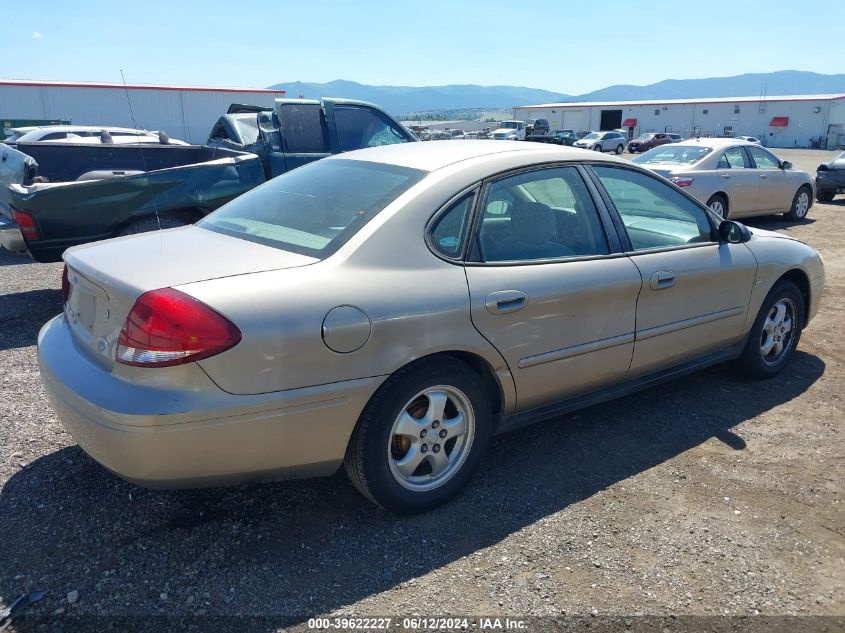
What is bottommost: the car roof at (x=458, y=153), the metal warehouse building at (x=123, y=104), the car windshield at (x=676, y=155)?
the car windshield at (x=676, y=155)

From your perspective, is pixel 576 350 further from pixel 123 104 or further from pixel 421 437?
pixel 123 104

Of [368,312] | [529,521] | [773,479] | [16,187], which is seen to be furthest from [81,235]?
[773,479]

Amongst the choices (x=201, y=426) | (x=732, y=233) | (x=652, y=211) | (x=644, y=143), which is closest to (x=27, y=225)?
(x=201, y=426)

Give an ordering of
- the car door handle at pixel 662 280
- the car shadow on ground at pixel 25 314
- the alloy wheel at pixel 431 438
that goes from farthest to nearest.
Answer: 1. the car shadow on ground at pixel 25 314
2. the car door handle at pixel 662 280
3. the alloy wheel at pixel 431 438

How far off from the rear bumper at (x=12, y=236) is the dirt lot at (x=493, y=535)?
103 inches

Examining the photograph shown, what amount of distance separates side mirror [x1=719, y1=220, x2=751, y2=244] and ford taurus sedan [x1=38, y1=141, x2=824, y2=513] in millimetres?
13

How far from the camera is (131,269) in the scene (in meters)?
2.79

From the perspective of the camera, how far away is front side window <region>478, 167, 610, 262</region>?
10.8ft

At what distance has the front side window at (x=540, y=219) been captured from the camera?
10.8 ft

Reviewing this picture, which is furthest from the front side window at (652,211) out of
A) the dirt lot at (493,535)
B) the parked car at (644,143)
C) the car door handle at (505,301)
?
the parked car at (644,143)

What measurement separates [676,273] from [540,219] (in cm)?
94

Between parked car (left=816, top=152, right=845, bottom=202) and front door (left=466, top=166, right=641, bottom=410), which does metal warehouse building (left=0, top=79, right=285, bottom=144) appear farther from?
front door (left=466, top=166, right=641, bottom=410)

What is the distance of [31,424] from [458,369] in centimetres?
264

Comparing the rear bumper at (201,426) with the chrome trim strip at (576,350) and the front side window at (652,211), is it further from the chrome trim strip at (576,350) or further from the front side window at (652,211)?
the front side window at (652,211)
